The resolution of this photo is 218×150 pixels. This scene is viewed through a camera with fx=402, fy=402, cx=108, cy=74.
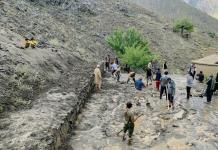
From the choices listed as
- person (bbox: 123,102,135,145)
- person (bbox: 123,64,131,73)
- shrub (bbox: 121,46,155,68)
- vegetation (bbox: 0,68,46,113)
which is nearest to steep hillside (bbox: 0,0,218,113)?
vegetation (bbox: 0,68,46,113)

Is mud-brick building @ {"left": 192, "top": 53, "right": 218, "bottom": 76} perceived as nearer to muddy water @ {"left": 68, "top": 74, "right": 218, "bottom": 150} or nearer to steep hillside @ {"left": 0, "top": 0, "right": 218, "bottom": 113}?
steep hillside @ {"left": 0, "top": 0, "right": 218, "bottom": 113}

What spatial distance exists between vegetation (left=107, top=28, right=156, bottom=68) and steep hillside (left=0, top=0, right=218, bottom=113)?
5.18 feet

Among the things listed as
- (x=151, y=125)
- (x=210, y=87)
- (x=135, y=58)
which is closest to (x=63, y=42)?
(x=135, y=58)

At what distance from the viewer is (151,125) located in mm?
15641

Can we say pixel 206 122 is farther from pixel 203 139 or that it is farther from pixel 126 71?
pixel 126 71

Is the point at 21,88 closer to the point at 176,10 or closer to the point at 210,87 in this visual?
the point at 210,87

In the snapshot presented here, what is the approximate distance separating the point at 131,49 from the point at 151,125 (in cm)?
2357

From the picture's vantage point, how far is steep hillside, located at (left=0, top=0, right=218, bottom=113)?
1839 centimetres

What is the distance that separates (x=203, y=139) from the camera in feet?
45.8

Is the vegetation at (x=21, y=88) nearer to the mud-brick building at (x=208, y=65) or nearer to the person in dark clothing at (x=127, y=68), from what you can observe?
the person in dark clothing at (x=127, y=68)

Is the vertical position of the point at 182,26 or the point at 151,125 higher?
the point at 182,26

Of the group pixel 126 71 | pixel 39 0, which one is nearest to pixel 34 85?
pixel 126 71

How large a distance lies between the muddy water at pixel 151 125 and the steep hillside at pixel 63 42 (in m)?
2.03

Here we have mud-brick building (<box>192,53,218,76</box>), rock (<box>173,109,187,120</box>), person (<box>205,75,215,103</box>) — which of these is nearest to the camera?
rock (<box>173,109,187,120</box>)
